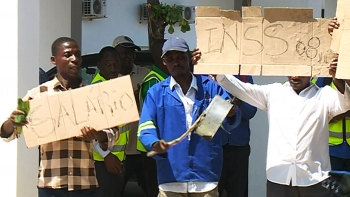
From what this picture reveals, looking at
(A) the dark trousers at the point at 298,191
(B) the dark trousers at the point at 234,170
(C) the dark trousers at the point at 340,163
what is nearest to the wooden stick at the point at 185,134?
(A) the dark trousers at the point at 298,191

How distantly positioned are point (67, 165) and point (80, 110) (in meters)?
0.40

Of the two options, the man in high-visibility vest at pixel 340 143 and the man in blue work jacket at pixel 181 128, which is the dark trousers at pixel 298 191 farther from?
the man in high-visibility vest at pixel 340 143

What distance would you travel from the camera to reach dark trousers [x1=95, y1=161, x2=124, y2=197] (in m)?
6.14

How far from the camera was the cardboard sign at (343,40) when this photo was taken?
441 cm

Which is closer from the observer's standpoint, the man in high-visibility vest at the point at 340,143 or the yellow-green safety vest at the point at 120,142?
the man in high-visibility vest at the point at 340,143

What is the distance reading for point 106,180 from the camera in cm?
617

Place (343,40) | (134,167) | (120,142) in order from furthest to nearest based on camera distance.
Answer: (134,167) → (120,142) → (343,40)

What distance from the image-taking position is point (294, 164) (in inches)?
190

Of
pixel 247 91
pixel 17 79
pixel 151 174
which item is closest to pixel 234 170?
pixel 151 174

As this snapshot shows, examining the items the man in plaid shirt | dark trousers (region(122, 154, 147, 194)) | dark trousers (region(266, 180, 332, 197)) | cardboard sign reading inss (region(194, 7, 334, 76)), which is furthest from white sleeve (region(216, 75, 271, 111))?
dark trousers (region(122, 154, 147, 194))

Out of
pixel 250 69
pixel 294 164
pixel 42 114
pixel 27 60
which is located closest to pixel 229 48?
pixel 250 69

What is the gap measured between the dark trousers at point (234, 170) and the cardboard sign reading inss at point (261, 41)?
1757 mm

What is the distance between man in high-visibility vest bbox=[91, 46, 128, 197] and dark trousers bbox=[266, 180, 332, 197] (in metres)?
1.59

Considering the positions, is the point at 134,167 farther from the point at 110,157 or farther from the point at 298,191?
the point at 298,191
